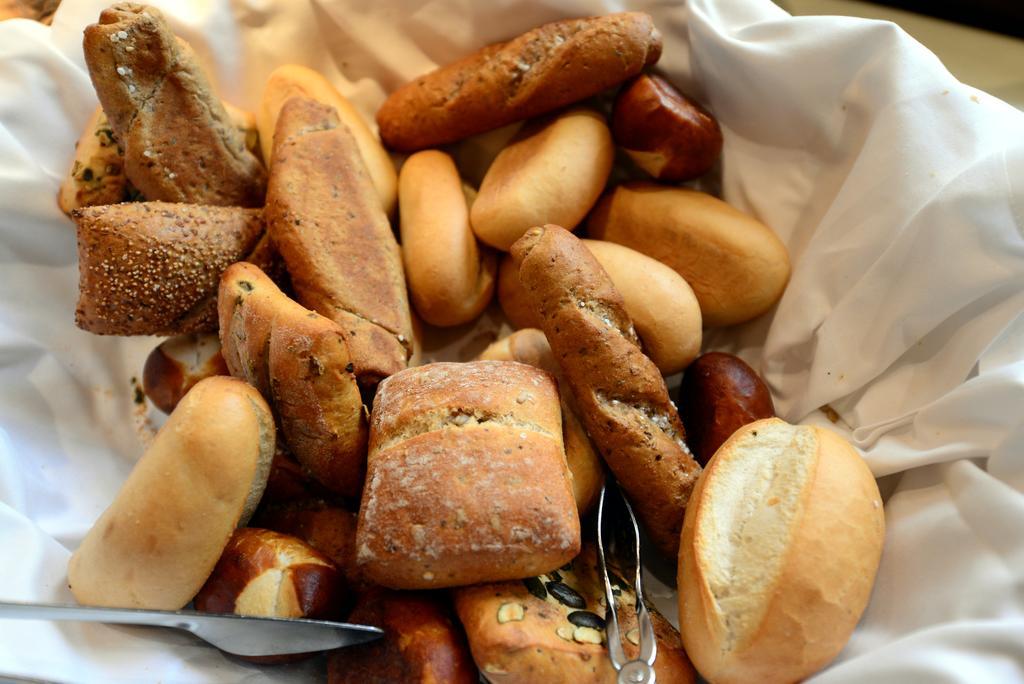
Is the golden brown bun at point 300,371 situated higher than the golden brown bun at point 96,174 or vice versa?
the golden brown bun at point 96,174

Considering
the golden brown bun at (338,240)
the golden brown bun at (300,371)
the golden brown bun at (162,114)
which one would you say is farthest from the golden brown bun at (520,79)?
the golden brown bun at (300,371)

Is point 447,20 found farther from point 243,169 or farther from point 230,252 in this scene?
point 230,252

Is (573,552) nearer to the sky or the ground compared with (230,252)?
nearer to the ground

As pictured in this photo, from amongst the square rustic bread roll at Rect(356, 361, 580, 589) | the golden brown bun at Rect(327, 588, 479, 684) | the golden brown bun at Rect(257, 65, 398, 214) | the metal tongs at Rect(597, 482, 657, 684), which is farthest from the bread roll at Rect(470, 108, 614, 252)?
the golden brown bun at Rect(327, 588, 479, 684)

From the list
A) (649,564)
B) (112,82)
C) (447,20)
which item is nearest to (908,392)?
(649,564)

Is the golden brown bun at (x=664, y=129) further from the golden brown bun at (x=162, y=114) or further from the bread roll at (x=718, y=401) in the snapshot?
the golden brown bun at (x=162, y=114)

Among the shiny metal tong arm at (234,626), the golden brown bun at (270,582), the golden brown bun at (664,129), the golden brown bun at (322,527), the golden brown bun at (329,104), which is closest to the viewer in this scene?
the shiny metal tong arm at (234,626)

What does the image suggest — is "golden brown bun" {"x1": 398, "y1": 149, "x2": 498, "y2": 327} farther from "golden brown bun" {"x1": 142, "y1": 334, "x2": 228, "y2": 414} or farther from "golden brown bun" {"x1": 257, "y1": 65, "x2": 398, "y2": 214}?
"golden brown bun" {"x1": 142, "y1": 334, "x2": 228, "y2": 414}
